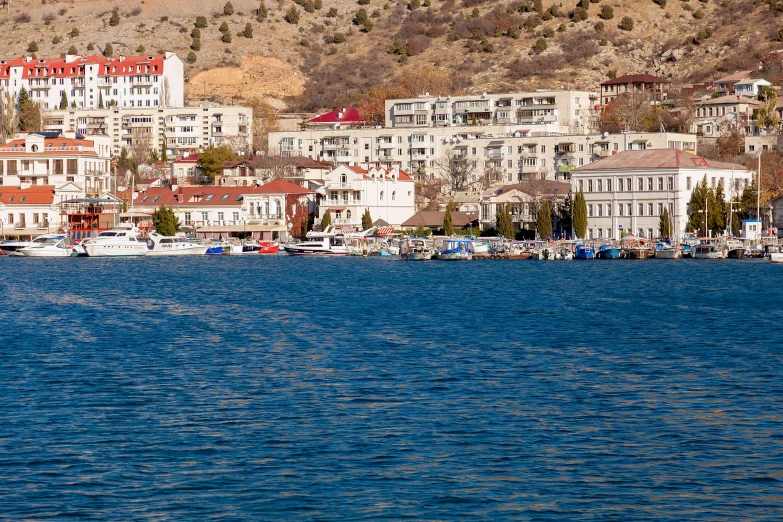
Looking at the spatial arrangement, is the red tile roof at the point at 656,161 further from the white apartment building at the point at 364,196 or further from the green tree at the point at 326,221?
the green tree at the point at 326,221

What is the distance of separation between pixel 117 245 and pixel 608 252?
142 ft

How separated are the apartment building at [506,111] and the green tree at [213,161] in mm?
23455

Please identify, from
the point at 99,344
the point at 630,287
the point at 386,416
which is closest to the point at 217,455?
the point at 386,416

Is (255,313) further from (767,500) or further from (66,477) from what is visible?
(767,500)

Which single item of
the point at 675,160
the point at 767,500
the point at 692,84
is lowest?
the point at 767,500

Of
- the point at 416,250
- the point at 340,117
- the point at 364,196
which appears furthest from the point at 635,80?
the point at 416,250

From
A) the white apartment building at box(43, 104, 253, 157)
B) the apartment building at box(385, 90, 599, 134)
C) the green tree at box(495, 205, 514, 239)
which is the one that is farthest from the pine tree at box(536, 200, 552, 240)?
the white apartment building at box(43, 104, 253, 157)

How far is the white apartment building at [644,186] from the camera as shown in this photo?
395 feet

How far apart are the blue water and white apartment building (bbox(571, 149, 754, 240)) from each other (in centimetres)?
5859

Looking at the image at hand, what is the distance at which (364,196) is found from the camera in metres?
137

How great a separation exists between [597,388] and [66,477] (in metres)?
14.9

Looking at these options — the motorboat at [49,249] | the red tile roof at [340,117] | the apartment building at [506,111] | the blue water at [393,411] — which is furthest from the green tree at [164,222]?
the blue water at [393,411]

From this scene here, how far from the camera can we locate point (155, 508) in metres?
22.6

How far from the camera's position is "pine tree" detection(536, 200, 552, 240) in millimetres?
120375
